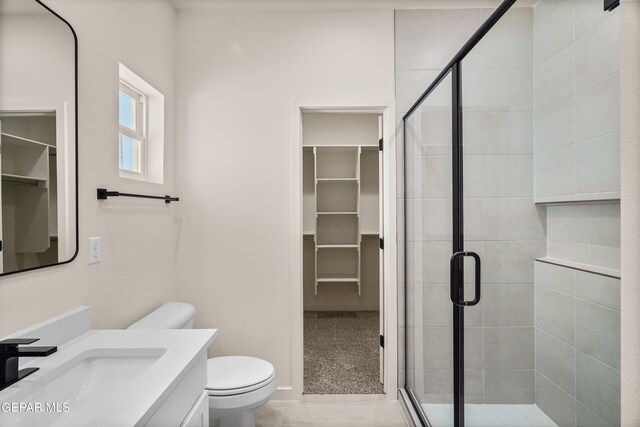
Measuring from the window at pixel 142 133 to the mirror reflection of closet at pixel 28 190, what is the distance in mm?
827

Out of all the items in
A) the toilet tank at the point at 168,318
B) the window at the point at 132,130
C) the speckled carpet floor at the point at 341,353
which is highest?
the window at the point at 132,130

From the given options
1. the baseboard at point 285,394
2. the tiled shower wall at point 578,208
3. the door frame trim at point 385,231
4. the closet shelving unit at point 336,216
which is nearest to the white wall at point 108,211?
the door frame trim at point 385,231

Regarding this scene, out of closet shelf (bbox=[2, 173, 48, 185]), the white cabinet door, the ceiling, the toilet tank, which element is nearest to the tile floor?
the toilet tank

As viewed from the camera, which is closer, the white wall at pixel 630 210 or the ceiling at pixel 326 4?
the white wall at pixel 630 210

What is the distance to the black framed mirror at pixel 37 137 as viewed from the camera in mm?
1074

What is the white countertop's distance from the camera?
0.79 m

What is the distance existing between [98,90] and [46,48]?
352 mm

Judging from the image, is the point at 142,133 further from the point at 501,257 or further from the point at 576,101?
the point at 576,101

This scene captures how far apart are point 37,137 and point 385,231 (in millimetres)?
1914

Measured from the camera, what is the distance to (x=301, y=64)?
2391 millimetres

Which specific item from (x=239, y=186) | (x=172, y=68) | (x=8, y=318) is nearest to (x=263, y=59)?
(x=172, y=68)

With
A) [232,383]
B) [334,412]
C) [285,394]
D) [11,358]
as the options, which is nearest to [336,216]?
[285,394]

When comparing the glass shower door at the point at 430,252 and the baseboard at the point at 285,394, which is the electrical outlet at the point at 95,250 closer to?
the baseboard at the point at 285,394

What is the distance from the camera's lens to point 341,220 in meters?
4.14
